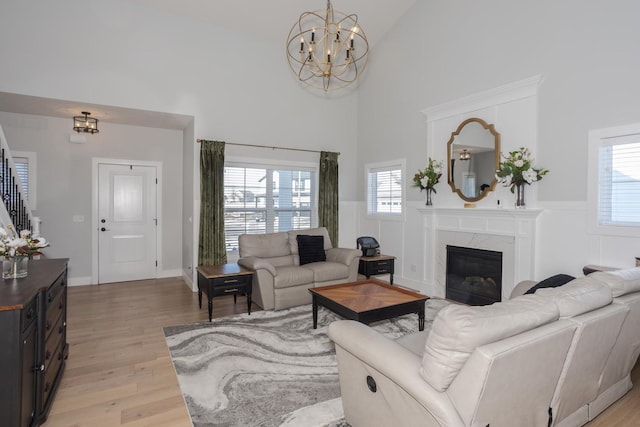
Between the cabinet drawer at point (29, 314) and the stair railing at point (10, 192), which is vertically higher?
the stair railing at point (10, 192)

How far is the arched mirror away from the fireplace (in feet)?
2.58

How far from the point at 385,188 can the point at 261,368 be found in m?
4.29

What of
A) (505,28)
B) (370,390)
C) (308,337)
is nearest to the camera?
(370,390)

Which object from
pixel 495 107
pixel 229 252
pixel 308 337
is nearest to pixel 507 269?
pixel 495 107

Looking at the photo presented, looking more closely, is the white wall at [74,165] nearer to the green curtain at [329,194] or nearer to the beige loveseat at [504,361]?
the green curtain at [329,194]

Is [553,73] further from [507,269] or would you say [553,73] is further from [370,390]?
[370,390]

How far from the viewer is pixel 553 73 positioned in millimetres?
3992

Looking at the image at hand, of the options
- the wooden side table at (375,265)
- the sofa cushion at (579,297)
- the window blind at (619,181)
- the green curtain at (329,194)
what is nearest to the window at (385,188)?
the green curtain at (329,194)

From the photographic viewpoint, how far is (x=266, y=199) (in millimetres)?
6539

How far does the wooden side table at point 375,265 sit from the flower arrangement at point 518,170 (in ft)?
6.97

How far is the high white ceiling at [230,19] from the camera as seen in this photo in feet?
16.8

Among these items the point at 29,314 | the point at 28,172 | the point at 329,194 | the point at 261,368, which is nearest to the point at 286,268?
the point at 261,368

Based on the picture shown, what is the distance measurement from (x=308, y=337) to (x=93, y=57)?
4.77 m

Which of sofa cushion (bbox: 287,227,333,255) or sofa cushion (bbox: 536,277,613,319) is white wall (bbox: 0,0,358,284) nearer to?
sofa cushion (bbox: 287,227,333,255)
